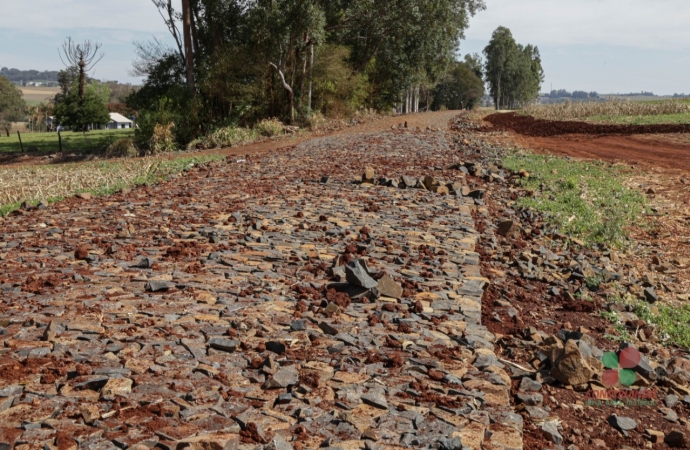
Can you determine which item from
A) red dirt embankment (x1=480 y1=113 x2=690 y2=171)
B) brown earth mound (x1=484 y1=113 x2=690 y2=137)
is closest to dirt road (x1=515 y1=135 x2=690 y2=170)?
red dirt embankment (x1=480 y1=113 x2=690 y2=171)

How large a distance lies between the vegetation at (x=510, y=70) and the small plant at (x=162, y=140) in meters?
68.3

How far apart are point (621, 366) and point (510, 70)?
8604 centimetres

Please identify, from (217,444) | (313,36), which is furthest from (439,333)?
(313,36)

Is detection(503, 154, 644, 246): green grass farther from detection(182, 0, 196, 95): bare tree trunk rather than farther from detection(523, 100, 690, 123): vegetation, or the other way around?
detection(523, 100, 690, 123): vegetation

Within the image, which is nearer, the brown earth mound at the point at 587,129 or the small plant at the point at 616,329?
the small plant at the point at 616,329

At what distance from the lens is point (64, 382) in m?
3.65

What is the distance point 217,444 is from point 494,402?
1.65 meters

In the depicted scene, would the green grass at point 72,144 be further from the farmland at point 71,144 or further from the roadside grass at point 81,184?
the roadside grass at point 81,184

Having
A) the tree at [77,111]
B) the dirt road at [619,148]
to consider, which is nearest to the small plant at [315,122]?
the dirt road at [619,148]

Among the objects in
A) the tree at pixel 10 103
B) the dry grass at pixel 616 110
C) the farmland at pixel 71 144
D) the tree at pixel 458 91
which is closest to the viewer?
the farmland at pixel 71 144

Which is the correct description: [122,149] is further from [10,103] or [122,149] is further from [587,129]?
[10,103]

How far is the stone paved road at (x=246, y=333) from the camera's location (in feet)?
11.0

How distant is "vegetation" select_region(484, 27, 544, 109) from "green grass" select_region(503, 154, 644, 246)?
72.6 meters

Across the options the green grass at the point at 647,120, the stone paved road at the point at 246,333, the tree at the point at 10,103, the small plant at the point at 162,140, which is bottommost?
the stone paved road at the point at 246,333
